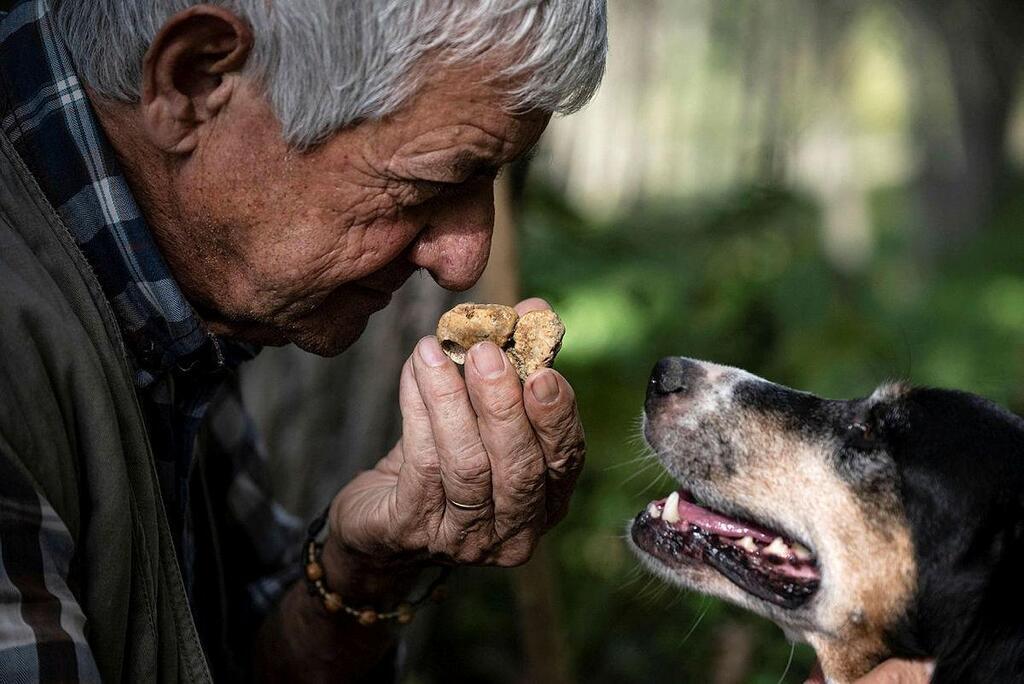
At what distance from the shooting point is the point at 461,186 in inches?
88.8

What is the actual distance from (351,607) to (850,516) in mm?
1256

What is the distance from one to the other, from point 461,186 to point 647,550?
1.13 metres

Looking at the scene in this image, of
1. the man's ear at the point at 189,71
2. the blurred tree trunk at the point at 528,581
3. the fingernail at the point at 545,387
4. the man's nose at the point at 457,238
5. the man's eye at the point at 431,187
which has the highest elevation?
the man's ear at the point at 189,71

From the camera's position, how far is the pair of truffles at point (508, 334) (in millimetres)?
Result: 2205

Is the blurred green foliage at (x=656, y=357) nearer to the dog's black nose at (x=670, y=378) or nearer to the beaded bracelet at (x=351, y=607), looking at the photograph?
the dog's black nose at (x=670, y=378)

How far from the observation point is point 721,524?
2.94 meters

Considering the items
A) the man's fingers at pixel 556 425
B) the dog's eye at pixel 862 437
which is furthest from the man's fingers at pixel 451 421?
the dog's eye at pixel 862 437

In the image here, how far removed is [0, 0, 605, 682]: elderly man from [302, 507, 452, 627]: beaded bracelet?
25cm

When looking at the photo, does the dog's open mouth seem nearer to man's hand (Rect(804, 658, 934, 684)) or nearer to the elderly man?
man's hand (Rect(804, 658, 934, 684))

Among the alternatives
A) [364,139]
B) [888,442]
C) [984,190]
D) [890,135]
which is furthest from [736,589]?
[890,135]

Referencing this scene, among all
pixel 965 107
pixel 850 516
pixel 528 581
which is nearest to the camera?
pixel 850 516

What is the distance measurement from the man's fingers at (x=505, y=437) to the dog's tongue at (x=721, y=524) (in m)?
0.83

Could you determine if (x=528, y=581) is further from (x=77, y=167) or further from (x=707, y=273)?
(x=77, y=167)

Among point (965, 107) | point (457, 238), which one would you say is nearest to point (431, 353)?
point (457, 238)
